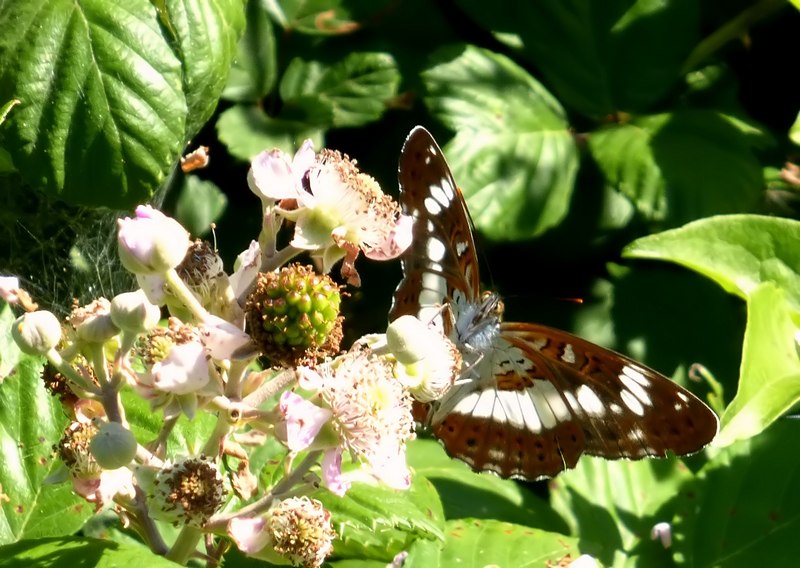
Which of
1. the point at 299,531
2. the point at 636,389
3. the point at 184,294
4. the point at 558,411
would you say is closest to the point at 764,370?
the point at 636,389

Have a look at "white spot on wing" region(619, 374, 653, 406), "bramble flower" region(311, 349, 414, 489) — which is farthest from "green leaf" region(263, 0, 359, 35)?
"bramble flower" region(311, 349, 414, 489)

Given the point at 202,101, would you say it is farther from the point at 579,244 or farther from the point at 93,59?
the point at 579,244

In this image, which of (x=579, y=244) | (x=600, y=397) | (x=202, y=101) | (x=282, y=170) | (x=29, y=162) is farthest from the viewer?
(x=579, y=244)

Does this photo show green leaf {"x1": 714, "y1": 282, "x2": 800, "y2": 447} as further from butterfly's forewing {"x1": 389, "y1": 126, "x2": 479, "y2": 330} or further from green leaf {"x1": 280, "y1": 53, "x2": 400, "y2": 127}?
green leaf {"x1": 280, "y1": 53, "x2": 400, "y2": 127}

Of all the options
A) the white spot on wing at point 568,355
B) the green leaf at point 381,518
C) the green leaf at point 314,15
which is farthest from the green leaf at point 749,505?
the green leaf at point 314,15

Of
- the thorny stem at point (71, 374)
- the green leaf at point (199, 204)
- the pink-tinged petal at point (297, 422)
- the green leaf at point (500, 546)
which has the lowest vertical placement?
the green leaf at point (500, 546)

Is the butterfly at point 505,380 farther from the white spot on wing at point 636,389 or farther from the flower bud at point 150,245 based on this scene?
the flower bud at point 150,245

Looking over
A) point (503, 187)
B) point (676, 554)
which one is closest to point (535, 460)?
point (676, 554)
